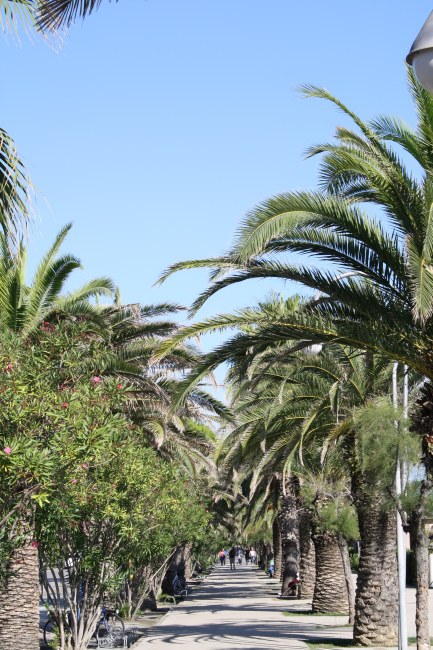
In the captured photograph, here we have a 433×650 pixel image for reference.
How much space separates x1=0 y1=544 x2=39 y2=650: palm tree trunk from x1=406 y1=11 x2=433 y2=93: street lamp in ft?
42.3

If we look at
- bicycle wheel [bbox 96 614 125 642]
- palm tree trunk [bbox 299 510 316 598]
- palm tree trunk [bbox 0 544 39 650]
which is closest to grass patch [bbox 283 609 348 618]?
palm tree trunk [bbox 299 510 316 598]

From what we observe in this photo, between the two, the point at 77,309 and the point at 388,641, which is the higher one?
the point at 77,309

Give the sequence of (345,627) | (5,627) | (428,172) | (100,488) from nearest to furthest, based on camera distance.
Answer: (428,172) → (100,488) → (5,627) → (345,627)

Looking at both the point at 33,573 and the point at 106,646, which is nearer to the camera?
the point at 33,573

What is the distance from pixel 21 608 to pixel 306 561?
2023cm

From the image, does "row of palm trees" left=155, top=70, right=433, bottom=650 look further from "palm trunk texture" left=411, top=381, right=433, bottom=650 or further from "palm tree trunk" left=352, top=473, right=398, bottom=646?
"palm tree trunk" left=352, top=473, right=398, bottom=646

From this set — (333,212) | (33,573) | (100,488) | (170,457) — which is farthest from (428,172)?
(170,457)

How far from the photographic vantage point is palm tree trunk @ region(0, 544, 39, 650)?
53.5 ft

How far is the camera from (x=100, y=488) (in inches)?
585

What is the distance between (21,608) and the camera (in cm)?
1644

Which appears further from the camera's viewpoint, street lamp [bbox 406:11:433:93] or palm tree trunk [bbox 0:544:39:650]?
palm tree trunk [bbox 0:544:39:650]

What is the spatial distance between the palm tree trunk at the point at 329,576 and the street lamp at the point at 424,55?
77.0 ft

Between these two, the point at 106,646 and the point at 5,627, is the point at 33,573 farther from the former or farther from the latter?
the point at 106,646

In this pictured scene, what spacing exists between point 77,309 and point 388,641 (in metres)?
8.86
